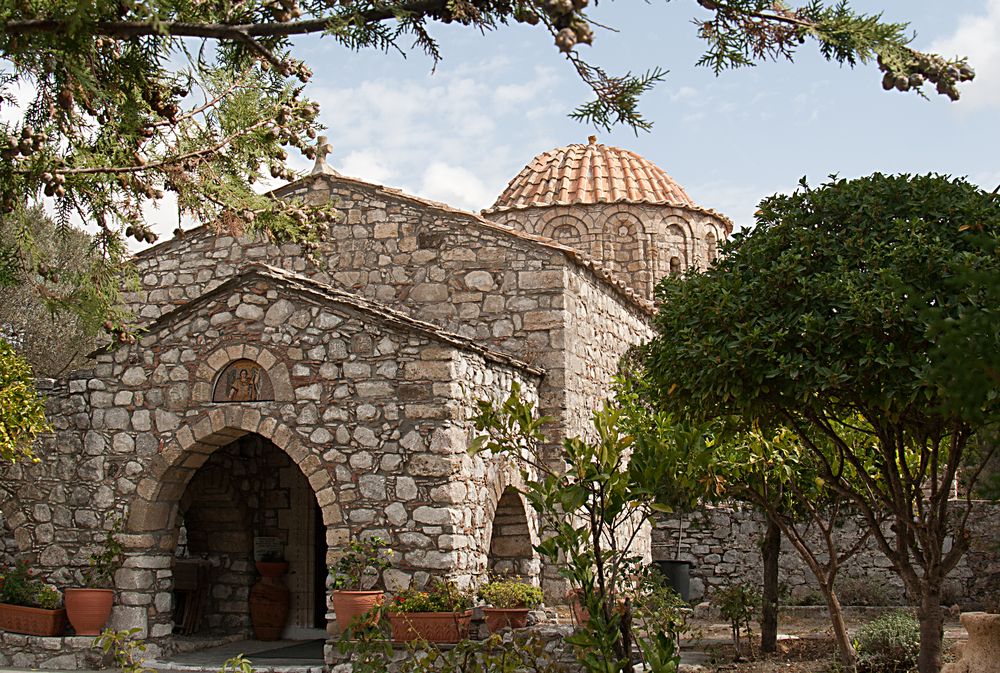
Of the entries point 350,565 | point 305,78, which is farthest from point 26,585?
point 305,78

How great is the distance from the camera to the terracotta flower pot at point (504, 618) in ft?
29.6

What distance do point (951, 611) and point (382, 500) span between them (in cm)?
764

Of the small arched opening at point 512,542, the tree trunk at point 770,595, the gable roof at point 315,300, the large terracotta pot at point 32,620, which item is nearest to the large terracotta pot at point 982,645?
the tree trunk at point 770,595

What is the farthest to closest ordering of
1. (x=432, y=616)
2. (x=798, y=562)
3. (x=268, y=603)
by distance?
(x=798, y=562) → (x=268, y=603) → (x=432, y=616)

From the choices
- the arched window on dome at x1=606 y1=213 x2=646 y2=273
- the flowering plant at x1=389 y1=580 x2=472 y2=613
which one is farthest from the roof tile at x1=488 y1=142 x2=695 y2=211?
the flowering plant at x1=389 y1=580 x2=472 y2=613

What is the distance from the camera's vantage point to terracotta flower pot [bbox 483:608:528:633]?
29.6 ft

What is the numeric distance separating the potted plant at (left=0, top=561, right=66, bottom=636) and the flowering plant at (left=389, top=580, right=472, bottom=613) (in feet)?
11.1

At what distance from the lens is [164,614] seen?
10172 millimetres

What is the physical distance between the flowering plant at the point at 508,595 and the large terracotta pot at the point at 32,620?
405cm

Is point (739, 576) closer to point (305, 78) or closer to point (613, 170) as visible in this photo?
point (613, 170)

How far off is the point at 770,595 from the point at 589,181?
913cm

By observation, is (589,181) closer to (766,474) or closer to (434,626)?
(766,474)

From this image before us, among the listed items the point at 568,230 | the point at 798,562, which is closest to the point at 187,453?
the point at 798,562

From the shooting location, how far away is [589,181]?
1788cm
